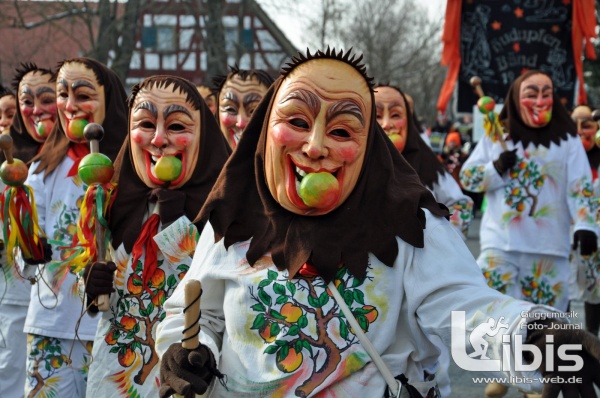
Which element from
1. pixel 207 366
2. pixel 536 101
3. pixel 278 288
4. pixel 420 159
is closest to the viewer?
pixel 207 366

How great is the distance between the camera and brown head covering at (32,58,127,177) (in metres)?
6.08

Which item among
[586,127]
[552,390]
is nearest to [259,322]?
[552,390]

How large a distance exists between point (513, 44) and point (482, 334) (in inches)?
325

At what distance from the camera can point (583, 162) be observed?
24.4ft

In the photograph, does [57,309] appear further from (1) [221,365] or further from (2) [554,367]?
(2) [554,367]

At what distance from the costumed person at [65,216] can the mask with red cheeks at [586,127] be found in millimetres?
4692

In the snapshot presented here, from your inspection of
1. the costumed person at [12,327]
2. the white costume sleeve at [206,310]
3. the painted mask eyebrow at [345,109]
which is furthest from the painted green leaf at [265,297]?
Result: the costumed person at [12,327]

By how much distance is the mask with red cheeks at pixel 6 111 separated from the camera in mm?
7783

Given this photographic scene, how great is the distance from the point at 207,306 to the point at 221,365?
0.73 ft

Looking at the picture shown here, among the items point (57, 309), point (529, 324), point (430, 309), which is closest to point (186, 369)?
point (430, 309)

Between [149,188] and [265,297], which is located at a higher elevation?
[149,188]

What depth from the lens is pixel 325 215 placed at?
11.4 ft

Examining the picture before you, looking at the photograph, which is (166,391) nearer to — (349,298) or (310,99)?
(349,298)

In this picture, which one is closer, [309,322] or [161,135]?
[309,322]
